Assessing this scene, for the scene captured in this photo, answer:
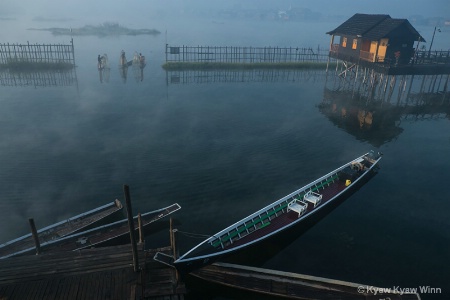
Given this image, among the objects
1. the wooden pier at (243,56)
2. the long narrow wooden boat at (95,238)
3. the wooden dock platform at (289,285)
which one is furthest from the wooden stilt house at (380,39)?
the long narrow wooden boat at (95,238)

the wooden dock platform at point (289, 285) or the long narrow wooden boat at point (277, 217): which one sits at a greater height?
the long narrow wooden boat at point (277, 217)

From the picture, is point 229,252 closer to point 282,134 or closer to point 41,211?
point 41,211

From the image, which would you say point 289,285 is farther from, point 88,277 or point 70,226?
point 70,226

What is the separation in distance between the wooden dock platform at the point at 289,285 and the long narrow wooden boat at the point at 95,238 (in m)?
5.71

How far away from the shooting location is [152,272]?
16.0 meters

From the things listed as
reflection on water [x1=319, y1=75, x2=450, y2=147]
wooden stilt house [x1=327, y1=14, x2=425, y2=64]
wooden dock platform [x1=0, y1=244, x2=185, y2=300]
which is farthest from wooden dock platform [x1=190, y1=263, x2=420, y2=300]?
wooden stilt house [x1=327, y1=14, x2=425, y2=64]

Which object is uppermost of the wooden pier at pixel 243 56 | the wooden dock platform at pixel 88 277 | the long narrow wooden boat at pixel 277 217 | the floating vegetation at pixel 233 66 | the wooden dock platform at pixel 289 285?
the wooden pier at pixel 243 56

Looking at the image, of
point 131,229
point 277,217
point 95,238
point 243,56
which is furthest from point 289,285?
Result: point 243,56

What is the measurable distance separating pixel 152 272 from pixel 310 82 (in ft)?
190

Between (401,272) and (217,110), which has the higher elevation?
(217,110)

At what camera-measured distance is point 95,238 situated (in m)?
20.5

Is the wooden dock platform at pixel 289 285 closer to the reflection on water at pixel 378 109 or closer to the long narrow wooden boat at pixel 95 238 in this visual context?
the long narrow wooden boat at pixel 95 238

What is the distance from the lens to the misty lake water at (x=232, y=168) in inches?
858

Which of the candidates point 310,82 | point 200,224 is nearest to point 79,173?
point 200,224
